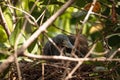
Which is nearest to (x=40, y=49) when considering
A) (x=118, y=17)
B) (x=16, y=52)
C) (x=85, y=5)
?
(x=85, y=5)

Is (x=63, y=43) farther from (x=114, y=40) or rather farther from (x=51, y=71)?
(x=114, y=40)

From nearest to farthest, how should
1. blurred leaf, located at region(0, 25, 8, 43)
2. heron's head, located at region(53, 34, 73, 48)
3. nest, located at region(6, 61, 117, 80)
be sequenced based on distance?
nest, located at region(6, 61, 117, 80), blurred leaf, located at region(0, 25, 8, 43), heron's head, located at region(53, 34, 73, 48)

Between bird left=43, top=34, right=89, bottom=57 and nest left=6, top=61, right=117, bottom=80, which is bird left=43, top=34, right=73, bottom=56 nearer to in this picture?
bird left=43, top=34, right=89, bottom=57

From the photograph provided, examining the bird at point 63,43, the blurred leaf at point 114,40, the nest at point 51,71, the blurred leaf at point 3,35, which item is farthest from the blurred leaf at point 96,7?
the bird at point 63,43

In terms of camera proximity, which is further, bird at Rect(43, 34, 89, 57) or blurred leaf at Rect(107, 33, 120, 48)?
bird at Rect(43, 34, 89, 57)

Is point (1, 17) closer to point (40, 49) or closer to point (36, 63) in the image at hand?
point (36, 63)

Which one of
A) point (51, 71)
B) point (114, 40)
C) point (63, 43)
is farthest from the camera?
point (63, 43)

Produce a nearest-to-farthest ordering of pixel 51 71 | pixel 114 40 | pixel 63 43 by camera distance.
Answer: pixel 114 40
pixel 51 71
pixel 63 43

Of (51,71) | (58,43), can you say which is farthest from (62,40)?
(51,71)

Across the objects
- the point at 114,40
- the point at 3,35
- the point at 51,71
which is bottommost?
the point at 51,71

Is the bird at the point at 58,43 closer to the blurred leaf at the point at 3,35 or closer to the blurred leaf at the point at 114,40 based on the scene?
the blurred leaf at the point at 3,35

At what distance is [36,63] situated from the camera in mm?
2102

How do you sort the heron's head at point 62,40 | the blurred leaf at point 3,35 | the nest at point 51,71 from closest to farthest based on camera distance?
the nest at point 51,71
the blurred leaf at point 3,35
the heron's head at point 62,40

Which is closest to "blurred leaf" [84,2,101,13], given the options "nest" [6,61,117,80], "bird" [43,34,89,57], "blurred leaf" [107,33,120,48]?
"blurred leaf" [107,33,120,48]
